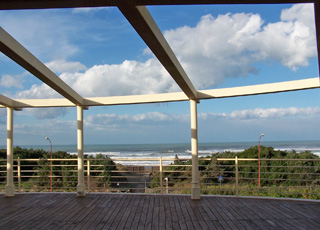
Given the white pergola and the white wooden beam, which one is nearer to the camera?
the white pergola

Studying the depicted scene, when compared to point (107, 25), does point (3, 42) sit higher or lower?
lower

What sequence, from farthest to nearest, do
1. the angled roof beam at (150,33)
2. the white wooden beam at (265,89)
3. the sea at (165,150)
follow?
the sea at (165,150) < the white wooden beam at (265,89) < the angled roof beam at (150,33)

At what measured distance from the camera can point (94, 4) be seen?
2174 millimetres

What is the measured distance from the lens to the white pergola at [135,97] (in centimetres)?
211

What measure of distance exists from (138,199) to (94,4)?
3.85m

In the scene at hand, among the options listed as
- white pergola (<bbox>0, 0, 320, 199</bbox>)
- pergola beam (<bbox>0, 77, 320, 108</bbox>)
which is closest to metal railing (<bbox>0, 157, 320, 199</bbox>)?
white pergola (<bbox>0, 0, 320, 199</bbox>)

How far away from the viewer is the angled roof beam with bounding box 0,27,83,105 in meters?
3.04

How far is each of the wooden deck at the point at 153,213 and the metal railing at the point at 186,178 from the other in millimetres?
287

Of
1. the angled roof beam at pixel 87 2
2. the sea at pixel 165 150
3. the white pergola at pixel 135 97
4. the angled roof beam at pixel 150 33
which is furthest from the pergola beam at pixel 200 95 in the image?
the sea at pixel 165 150

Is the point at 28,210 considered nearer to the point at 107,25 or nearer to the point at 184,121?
the point at 107,25

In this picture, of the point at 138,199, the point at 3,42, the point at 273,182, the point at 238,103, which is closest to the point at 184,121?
the point at 238,103

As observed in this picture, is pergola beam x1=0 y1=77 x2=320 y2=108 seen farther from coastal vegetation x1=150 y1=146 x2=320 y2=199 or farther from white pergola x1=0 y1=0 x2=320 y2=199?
coastal vegetation x1=150 y1=146 x2=320 y2=199

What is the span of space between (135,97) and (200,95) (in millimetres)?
1190

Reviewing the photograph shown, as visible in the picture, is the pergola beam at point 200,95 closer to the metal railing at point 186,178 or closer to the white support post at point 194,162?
the white support post at point 194,162
